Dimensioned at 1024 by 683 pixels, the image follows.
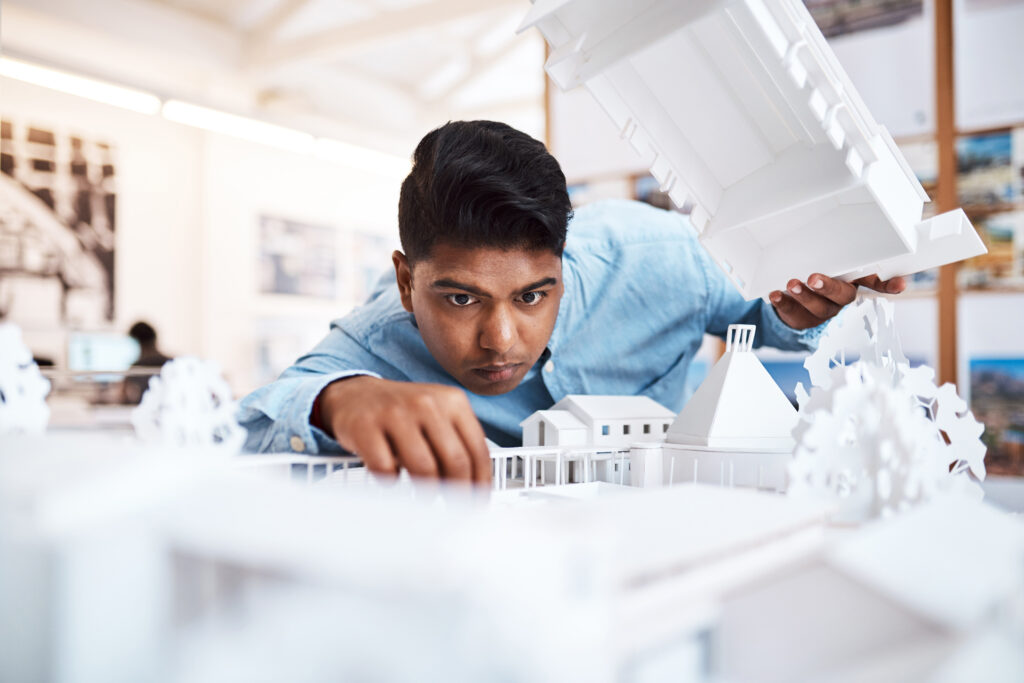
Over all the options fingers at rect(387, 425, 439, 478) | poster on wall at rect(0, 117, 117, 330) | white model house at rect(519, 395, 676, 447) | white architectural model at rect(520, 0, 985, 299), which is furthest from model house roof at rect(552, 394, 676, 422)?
poster on wall at rect(0, 117, 117, 330)

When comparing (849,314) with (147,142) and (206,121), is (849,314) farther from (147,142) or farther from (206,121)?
(147,142)

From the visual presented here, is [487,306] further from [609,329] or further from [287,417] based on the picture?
[609,329]

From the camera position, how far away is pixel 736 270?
826 millimetres

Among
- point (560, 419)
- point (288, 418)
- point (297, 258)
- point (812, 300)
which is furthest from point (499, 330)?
point (297, 258)

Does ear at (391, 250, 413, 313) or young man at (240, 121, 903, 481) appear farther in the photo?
ear at (391, 250, 413, 313)

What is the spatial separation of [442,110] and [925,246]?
4559 millimetres

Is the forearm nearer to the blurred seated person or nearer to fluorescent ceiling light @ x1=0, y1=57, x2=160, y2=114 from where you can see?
fluorescent ceiling light @ x1=0, y1=57, x2=160, y2=114

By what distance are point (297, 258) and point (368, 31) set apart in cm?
160

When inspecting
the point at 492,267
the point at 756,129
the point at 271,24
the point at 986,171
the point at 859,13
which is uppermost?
the point at 271,24

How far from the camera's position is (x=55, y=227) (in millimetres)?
3543

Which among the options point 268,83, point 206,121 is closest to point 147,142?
point 268,83

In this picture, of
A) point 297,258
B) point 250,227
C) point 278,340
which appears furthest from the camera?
point 297,258

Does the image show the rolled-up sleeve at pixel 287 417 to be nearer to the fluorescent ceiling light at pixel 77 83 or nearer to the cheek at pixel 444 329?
the cheek at pixel 444 329

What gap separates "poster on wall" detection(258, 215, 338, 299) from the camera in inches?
173
